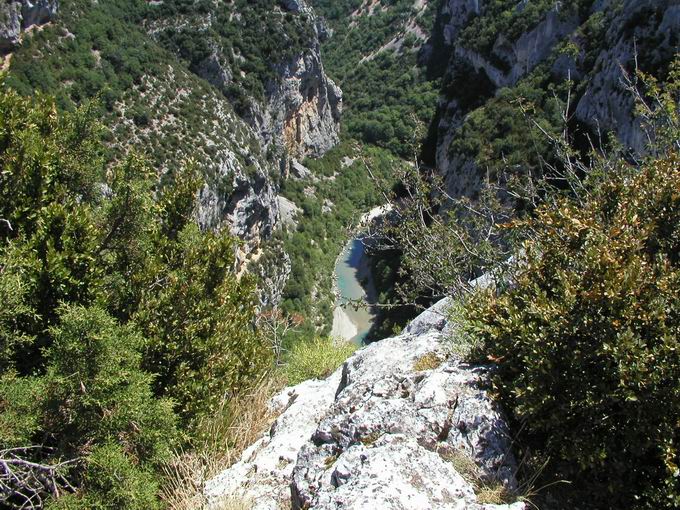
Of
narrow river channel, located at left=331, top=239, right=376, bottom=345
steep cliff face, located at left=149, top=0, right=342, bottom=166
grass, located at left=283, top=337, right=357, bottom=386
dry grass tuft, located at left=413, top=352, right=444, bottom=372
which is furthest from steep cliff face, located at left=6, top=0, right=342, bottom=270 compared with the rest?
dry grass tuft, located at left=413, top=352, right=444, bottom=372

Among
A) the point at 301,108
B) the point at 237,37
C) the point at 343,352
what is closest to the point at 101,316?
the point at 343,352

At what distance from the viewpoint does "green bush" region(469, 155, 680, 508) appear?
3699 mm

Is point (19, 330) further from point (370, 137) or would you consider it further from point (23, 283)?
point (370, 137)

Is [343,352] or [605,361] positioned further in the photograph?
[343,352]

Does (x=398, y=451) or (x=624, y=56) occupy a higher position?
(x=398, y=451)

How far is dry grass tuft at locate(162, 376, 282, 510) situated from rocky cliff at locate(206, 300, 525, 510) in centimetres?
22

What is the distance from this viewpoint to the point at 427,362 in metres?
5.41

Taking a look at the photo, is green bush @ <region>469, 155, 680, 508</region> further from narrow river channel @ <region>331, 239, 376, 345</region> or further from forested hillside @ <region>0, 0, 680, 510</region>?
narrow river channel @ <region>331, 239, 376, 345</region>

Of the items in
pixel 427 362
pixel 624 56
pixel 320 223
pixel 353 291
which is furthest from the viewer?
pixel 320 223

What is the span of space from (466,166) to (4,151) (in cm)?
3991

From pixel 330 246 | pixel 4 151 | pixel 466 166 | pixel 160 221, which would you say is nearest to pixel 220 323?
pixel 160 221

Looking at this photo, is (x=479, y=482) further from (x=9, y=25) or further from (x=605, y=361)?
(x=9, y=25)

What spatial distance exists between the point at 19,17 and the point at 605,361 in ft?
173

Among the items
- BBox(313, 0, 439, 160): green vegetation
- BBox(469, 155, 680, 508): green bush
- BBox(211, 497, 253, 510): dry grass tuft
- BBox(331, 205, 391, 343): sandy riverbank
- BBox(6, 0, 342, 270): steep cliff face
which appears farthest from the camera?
BBox(313, 0, 439, 160): green vegetation
